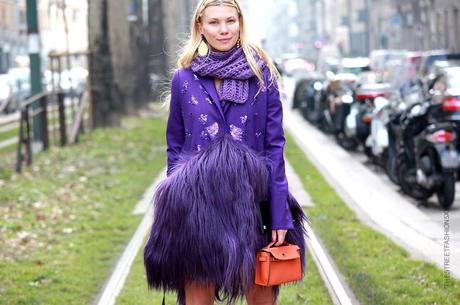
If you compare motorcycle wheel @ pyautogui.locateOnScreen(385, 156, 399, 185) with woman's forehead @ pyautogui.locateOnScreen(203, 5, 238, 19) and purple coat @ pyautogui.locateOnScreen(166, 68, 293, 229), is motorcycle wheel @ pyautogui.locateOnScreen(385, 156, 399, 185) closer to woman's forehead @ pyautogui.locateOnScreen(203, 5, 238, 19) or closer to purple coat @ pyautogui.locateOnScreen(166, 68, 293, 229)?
purple coat @ pyautogui.locateOnScreen(166, 68, 293, 229)

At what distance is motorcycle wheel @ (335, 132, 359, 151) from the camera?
842 inches

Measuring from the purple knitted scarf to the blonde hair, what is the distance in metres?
0.03

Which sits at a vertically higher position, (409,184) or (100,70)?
(100,70)

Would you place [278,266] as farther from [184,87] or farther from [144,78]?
[144,78]

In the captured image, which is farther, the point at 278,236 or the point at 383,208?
the point at 383,208

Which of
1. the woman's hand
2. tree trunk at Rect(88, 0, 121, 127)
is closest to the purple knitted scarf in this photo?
the woman's hand

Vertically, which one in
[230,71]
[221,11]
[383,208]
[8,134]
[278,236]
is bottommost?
[8,134]

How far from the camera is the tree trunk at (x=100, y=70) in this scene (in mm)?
26594

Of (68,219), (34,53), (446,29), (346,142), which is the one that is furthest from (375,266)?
(446,29)

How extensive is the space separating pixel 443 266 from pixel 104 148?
13.7 m

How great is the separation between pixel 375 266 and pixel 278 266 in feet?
13.5

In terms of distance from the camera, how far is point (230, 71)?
4742 mm

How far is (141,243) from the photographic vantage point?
10219mm

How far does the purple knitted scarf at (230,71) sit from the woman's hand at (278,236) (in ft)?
1.84
